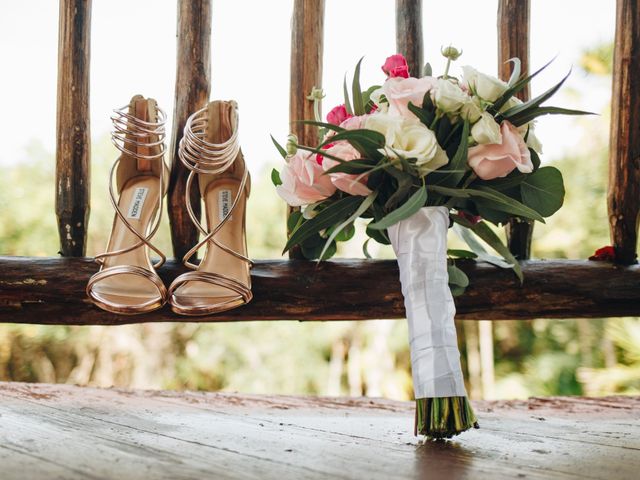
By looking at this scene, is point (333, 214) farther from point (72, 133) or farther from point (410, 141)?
point (72, 133)

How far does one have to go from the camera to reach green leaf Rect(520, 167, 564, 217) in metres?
0.98

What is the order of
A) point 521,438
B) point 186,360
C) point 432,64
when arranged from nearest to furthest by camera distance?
point 521,438, point 432,64, point 186,360

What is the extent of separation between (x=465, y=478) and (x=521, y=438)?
0.99ft

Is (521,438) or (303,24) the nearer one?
(521,438)

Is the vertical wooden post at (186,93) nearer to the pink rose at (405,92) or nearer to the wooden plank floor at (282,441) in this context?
the wooden plank floor at (282,441)

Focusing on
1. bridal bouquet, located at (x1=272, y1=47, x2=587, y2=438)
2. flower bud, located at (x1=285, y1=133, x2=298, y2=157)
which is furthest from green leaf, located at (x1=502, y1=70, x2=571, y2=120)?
flower bud, located at (x1=285, y1=133, x2=298, y2=157)

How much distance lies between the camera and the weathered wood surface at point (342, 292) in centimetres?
130

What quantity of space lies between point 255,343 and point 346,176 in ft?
10.3

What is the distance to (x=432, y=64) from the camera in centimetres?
109

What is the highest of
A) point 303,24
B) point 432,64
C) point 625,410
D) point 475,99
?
point 303,24

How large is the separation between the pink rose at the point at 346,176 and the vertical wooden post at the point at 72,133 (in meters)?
0.68

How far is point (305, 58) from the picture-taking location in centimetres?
141

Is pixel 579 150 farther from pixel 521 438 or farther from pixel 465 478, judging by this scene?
pixel 465 478

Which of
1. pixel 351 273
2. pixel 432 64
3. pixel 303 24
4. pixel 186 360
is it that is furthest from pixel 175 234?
pixel 186 360
